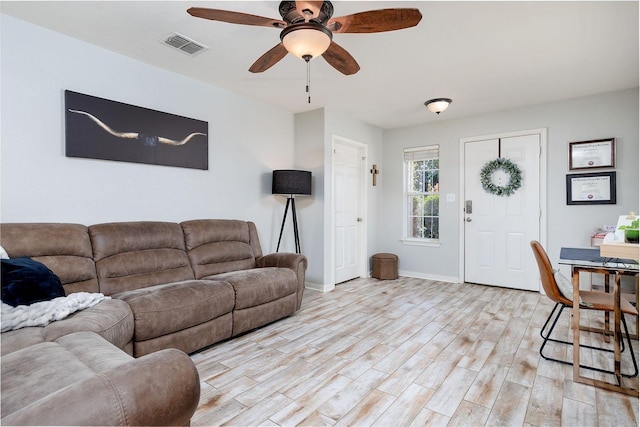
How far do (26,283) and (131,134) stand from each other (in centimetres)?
155

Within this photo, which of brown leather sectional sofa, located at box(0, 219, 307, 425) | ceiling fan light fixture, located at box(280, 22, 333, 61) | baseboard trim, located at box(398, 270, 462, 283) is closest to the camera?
brown leather sectional sofa, located at box(0, 219, 307, 425)

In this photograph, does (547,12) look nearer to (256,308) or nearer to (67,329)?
(256,308)

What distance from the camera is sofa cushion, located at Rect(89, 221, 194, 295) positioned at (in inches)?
96.6

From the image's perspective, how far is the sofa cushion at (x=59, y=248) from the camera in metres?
2.08

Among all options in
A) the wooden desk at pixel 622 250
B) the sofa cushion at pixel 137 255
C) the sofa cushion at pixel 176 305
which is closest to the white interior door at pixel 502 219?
the wooden desk at pixel 622 250

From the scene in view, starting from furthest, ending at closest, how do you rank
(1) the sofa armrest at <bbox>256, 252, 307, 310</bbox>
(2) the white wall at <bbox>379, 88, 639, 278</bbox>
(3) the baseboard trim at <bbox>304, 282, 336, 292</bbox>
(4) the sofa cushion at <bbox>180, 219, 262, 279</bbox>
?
(3) the baseboard trim at <bbox>304, 282, 336, 292</bbox>, (2) the white wall at <bbox>379, 88, 639, 278</bbox>, (1) the sofa armrest at <bbox>256, 252, 307, 310</bbox>, (4) the sofa cushion at <bbox>180, 219, 262, 279</bbox>

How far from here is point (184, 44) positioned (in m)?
2.62

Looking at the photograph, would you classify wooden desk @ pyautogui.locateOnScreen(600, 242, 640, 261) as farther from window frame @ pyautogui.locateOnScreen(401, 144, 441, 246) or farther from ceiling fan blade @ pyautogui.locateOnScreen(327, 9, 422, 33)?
→ window frame @ pyautogui.locateOnScreen(401, 144, 441, 246)

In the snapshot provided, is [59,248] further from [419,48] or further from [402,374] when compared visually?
[419,48]

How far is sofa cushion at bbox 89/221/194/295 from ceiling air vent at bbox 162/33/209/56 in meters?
1.52

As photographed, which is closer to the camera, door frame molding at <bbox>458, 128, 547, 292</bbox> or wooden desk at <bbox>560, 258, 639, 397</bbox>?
wooden desk at <bbox>560, 258, 639, 397</bbox>

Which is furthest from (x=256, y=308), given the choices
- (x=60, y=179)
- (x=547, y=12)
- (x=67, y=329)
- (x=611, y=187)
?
(x=611, y=187)

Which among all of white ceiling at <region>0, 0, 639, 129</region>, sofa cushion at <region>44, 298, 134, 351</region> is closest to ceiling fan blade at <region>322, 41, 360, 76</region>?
white ceiling at <region>0, 0, 639, 129</region>

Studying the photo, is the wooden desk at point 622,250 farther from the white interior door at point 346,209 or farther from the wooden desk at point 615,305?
the white interior door at point 346,209
